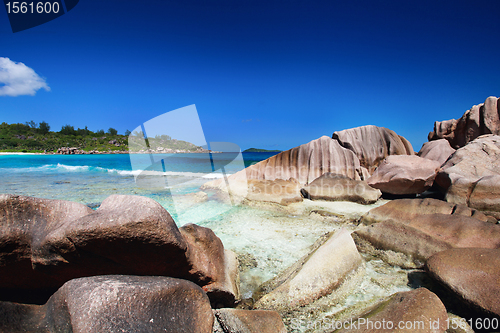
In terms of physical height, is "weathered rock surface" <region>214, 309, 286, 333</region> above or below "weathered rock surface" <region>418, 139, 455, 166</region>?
above

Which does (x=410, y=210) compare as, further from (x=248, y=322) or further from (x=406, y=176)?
(x=248, y=322)

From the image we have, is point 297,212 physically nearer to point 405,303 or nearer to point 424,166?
point 405,303

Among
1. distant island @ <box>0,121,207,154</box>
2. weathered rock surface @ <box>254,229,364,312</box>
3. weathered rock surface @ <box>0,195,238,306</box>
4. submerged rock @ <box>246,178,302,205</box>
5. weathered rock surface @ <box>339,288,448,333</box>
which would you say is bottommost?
submerged rock @ <box>246,178,302,205</box>

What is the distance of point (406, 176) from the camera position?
23.5 feet

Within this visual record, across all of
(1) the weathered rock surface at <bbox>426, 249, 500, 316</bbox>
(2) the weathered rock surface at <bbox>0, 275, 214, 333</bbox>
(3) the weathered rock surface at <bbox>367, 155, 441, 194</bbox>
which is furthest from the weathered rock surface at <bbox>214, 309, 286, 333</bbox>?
(3) the weathered rock surface at <bbox>367, 155, 441, 194</bbox>

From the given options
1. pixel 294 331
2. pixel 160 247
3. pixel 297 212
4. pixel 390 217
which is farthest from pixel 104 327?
pixel 297 212

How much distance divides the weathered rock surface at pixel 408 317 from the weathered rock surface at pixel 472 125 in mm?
11437

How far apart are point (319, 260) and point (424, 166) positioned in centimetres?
702

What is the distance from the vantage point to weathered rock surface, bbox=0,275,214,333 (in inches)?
50.4

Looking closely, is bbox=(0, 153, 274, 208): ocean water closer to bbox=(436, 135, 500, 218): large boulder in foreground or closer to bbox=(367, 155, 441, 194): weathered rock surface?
bbox=(367, 155, 441, 194): weathered rock surface

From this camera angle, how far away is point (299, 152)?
33.4 feet

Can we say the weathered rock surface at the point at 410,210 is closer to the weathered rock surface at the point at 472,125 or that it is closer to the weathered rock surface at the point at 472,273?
the weathered rock surface at the point at 472,273

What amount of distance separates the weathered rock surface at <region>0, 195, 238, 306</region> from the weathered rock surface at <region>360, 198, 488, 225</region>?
4124mm

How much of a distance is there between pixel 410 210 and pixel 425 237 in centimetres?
158
